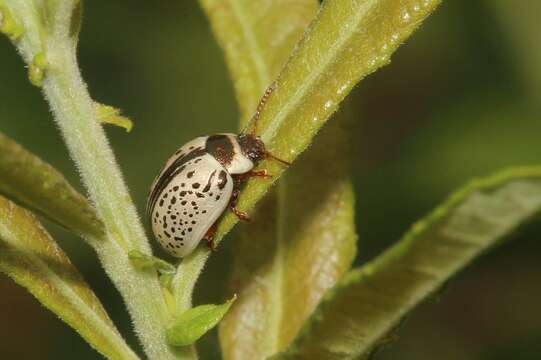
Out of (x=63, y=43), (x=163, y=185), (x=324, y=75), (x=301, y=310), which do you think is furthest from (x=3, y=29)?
(x=301, y=310)

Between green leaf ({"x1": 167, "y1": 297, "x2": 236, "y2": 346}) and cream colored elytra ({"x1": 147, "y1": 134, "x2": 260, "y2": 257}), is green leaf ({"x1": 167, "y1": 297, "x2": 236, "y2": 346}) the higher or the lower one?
the higher one

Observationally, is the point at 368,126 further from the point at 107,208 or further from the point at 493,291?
the point at 107,208

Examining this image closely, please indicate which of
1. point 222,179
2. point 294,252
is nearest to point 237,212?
point 294,252

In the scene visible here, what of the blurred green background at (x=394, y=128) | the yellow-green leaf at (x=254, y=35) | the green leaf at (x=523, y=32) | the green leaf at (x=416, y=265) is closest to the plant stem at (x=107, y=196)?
the green leaf at (x=416, y=265)

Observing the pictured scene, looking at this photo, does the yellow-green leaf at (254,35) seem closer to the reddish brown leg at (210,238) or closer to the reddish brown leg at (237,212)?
the reddish brown leg at (237,212)

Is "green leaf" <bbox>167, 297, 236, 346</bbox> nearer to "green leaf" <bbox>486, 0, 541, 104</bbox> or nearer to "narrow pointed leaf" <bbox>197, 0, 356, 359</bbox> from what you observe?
"narrow pointed leaf" <bbox>197, 0, 356, 359</bbox>

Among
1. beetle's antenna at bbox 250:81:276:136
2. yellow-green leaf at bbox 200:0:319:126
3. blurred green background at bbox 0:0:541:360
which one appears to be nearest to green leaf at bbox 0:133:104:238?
beetle's antenna at bbox 250:81:276:136
